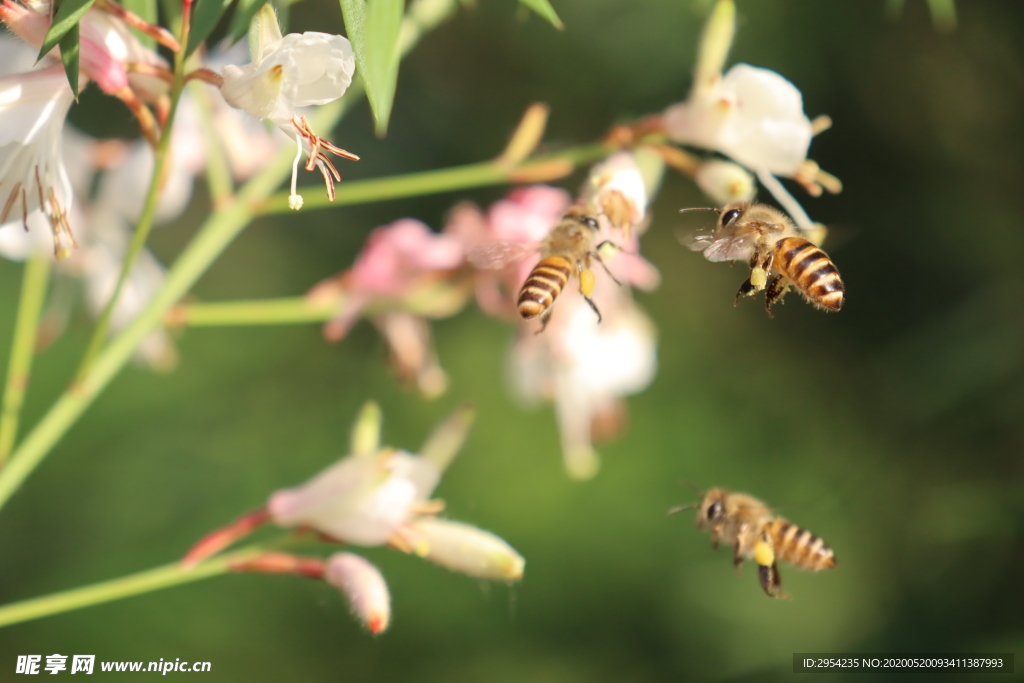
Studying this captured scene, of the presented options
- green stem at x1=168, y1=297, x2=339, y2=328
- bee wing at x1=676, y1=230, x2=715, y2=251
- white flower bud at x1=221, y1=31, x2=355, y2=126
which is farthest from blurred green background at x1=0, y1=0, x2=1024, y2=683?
white flower bud at x1=221, y1=31, x2=355, y2=126

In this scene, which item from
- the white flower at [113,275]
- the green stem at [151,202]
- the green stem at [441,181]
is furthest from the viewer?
the white flower at [113,275]

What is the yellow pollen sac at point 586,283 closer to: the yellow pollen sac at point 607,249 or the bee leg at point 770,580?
the yellow pollen sac at point 607,249

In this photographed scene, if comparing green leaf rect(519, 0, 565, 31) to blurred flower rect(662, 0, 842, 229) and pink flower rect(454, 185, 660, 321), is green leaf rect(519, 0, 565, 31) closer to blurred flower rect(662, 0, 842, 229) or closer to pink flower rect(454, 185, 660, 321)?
blurred flower rect(662, 0, 842, 229)

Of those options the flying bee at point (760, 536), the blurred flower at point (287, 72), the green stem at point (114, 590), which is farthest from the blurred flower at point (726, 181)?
the green stem at point (114, 590)

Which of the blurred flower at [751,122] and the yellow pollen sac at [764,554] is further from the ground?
the blurred flower at [751,122]

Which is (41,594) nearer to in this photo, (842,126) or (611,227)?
(611,227)

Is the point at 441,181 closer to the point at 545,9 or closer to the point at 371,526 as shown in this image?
the point at 371,526

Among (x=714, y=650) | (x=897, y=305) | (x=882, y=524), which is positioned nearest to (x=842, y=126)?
(x=897, y=305)
